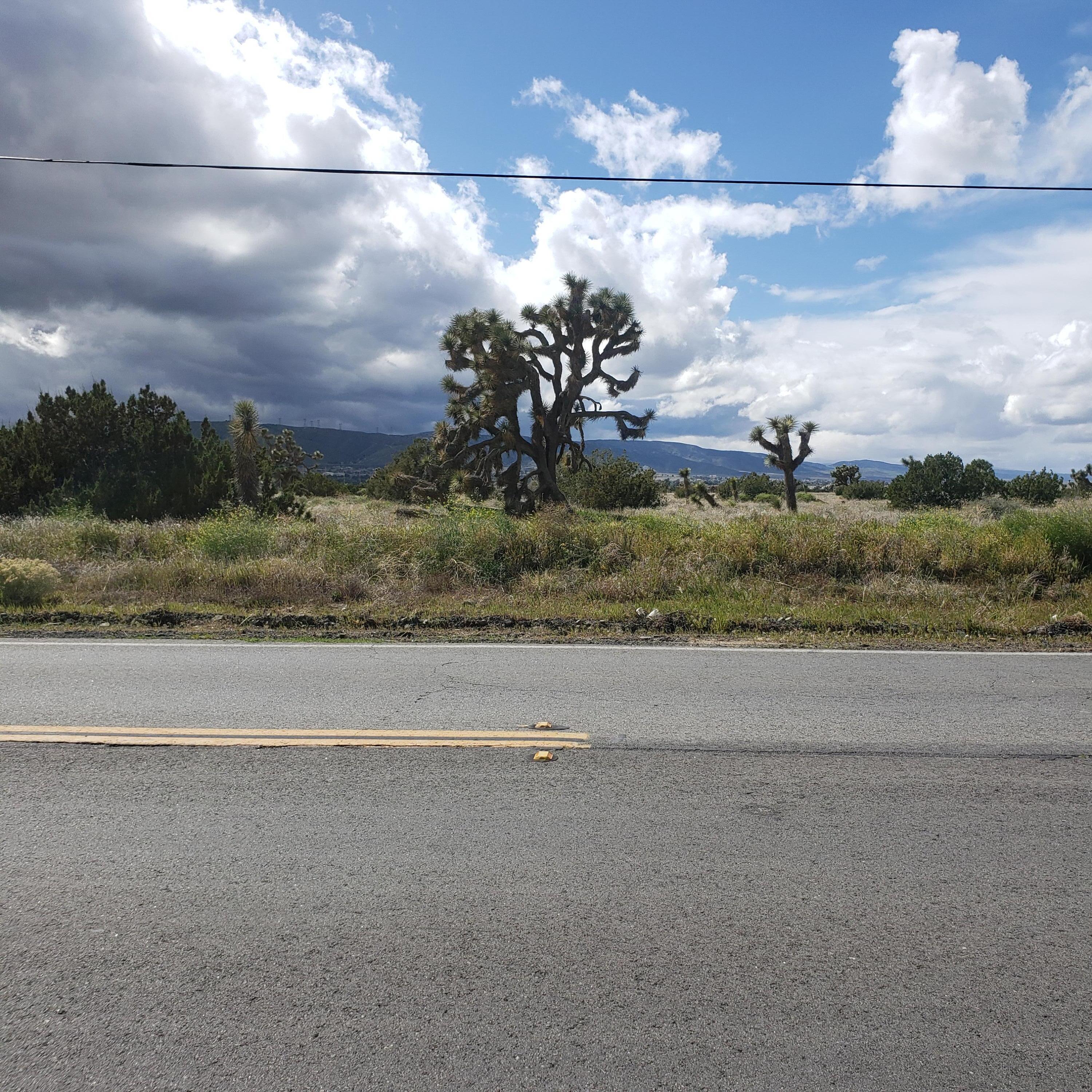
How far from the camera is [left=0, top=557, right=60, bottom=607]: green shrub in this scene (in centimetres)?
1091

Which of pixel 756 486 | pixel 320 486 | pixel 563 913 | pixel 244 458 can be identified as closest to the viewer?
pixel 563 913

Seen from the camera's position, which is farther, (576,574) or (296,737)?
(576,574)

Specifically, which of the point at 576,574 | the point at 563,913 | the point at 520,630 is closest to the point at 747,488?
the point at 576,574

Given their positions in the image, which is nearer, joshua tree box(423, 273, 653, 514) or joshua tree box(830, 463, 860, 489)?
joshua tree box(423, 273, 653, 514)

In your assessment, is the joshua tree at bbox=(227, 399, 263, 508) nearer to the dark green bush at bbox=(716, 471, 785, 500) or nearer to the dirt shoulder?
the dirt shoulder

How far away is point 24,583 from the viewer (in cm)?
1102

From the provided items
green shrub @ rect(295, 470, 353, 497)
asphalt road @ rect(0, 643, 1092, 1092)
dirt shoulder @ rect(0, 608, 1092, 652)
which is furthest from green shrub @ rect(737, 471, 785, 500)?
asphalt road @ rect(0, 643, 1092, 1092)

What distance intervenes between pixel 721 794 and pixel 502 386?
90.6 feet

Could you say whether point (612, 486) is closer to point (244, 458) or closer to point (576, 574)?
point (244, 458)

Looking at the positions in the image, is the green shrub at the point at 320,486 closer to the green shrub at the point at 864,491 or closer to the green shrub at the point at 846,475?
the green shrub at the point at 864,491

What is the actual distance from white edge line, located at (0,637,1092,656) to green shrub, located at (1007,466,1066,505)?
26654 mm

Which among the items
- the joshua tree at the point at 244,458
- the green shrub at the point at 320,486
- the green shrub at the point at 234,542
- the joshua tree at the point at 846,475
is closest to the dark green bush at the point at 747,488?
the joshua tree at the point at 846,475

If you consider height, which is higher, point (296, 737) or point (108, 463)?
point (108, 463)

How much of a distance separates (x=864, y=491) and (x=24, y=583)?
4475 cm
